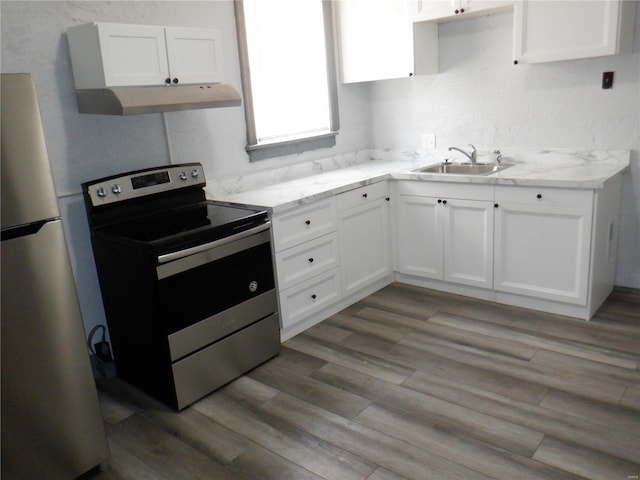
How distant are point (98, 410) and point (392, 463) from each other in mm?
1161

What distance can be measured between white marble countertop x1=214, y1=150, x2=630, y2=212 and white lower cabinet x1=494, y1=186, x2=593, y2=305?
7cm

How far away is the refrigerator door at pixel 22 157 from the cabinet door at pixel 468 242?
7.97ft

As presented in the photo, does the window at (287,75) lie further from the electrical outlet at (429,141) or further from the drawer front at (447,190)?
the drawer front at (447,190)

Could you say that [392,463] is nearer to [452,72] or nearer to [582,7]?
[582,7]

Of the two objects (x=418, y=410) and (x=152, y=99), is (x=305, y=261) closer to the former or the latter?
(x=418, y=410)

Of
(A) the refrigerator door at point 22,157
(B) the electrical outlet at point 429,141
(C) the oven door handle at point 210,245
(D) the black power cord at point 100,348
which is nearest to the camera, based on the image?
(A) the refrigerator door at point 22,157

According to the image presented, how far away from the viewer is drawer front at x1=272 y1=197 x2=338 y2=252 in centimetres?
297

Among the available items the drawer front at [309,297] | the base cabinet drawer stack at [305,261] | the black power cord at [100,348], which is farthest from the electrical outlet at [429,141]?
the black power cord at [100,348]

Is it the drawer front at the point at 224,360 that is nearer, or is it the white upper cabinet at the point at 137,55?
the white upper cabinet at the point at 137,55

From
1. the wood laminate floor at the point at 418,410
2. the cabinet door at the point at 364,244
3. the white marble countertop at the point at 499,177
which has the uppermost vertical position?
the white marble countertop at the point at 499,177

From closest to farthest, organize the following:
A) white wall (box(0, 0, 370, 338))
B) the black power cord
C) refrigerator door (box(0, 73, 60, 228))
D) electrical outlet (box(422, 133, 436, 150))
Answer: refrigerator door (box(0, 73, 60, 228)), white wall (box(0, 0, 370, 338)), the black power cord, electrical outlet (box(422, 133, 436, 150))

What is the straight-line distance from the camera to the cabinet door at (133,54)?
2373 mm

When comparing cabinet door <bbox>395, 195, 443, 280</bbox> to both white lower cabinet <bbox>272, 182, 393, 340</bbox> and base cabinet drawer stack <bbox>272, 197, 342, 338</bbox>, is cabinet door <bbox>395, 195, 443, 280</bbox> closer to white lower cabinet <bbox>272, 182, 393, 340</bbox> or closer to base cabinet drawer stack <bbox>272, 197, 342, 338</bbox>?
white lower cabinet <bbox>272, 182, 393, 340</bbox>

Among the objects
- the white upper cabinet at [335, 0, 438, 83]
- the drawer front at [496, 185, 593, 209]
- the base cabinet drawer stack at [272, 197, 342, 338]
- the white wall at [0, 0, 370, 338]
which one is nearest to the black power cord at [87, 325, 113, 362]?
the white wall at [0, 0, 370, 338]
